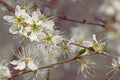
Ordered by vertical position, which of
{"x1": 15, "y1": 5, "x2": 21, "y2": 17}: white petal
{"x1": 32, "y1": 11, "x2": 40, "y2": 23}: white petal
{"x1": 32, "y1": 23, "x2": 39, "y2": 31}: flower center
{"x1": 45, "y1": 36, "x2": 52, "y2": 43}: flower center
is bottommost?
{"x1": 45, "y1": 36, "x2": 52, "y2": 43}: flower center

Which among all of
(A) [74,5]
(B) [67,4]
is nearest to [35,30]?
(B) [67,4]

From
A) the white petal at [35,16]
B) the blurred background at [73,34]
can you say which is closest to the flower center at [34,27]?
the white petal at [35,16]

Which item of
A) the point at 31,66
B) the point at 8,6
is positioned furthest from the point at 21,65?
the point at 8,6

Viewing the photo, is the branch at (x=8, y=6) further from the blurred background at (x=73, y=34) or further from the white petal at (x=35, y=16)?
the blurred background at (x=73, y=34)

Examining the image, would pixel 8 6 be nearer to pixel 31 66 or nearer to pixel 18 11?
pixel 18 11

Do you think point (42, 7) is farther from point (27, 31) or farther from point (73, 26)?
point (73, 26)

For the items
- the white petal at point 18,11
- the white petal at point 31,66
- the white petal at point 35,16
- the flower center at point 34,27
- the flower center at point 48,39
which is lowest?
the white petal at point 31,66

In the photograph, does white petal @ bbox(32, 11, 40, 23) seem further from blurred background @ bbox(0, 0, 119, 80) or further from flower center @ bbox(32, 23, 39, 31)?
blurred background @ bbox(0, 0, 119, 80)

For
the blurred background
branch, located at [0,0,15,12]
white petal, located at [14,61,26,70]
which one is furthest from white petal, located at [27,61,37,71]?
the blurred background

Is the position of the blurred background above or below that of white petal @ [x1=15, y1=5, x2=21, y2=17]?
below

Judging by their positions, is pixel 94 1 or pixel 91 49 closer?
pixel 91 49

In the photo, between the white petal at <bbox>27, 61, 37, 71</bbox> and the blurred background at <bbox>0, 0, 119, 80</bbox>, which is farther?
the blurred background at <bbox>0, 0, 119, 80</bbox>
